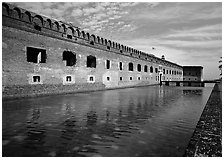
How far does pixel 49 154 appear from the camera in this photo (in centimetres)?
286

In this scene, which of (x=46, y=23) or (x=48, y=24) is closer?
(x=46, y=23)

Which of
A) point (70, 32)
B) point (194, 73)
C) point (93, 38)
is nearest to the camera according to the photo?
point (70, 32)

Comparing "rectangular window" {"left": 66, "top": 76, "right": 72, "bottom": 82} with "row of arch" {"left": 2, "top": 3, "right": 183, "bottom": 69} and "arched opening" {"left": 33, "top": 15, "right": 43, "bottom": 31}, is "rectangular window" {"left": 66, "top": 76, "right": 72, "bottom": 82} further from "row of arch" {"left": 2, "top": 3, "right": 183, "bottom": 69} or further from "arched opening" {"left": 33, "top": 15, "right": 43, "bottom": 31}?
"arched opening" {"left": 33, "top": 15, "right": 43, "bottom": 31}

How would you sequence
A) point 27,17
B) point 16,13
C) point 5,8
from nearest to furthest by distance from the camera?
1. point 5,8
2. point 16,13
3. point 27,17

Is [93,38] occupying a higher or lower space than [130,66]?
higher

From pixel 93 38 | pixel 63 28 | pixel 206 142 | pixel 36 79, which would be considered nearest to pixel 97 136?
pixel 206 142

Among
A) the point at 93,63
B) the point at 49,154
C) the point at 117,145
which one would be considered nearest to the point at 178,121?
the point at 117,145

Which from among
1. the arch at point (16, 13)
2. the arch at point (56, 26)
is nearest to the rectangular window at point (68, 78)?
the arch at point (56, 26)

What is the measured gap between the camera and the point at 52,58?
12422 mm

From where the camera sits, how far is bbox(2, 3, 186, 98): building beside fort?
9930 millimetres

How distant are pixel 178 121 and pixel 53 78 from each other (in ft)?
31.4

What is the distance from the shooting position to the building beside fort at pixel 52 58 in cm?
993

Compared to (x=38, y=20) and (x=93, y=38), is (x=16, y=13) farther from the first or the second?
(x=93, y=38)

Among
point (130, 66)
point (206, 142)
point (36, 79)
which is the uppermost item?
point (130, 66)
